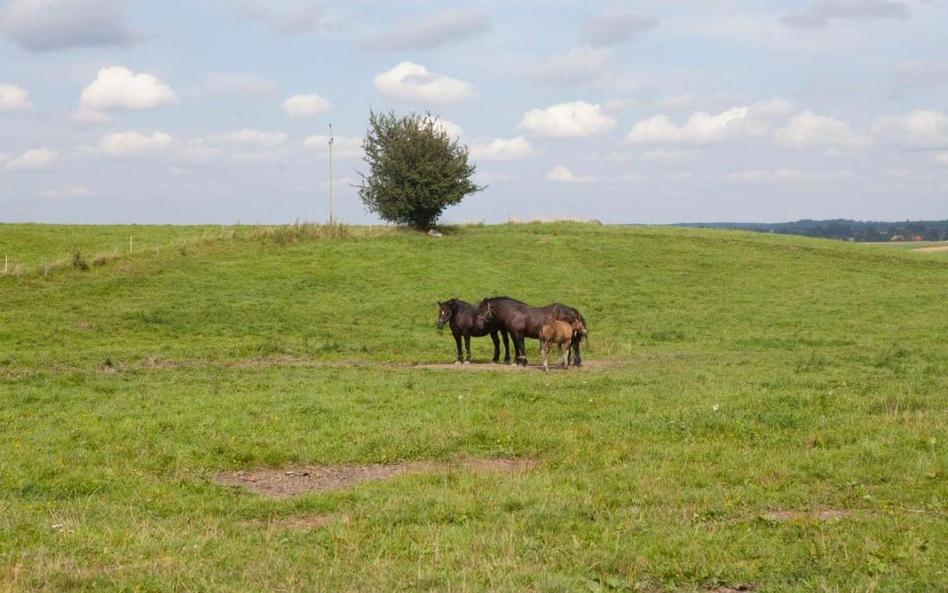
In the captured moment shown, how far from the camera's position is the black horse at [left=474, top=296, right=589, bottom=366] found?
73.4 feet

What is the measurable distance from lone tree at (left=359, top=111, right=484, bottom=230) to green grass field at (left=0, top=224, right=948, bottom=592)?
76.4 ft

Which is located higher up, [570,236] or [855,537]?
[570,236]

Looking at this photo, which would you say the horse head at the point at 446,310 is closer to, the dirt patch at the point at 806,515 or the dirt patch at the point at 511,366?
the dirt patch at the point at 511,366

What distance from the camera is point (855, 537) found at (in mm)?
8195

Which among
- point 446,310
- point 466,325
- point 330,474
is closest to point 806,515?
point 330,474

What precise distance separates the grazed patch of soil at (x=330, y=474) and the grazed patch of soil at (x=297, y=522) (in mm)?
971

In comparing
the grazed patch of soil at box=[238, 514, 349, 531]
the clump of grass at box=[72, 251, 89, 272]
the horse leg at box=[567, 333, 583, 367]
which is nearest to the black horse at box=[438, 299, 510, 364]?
the horse leg at box=[567, 333, 583, 367]

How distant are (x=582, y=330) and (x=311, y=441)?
1017cm

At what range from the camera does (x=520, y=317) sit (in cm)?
2261

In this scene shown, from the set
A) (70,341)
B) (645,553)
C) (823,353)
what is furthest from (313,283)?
(645,553)

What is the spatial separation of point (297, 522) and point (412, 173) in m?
45.8

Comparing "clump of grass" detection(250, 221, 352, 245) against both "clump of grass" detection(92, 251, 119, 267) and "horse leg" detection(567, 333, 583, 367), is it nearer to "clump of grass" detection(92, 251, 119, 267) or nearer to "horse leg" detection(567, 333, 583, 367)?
"clump of grass" detection(92, 251, 119, 267)

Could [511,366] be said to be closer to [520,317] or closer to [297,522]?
[520,317]

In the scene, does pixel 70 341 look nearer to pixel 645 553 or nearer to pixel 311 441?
pixel 311 441
